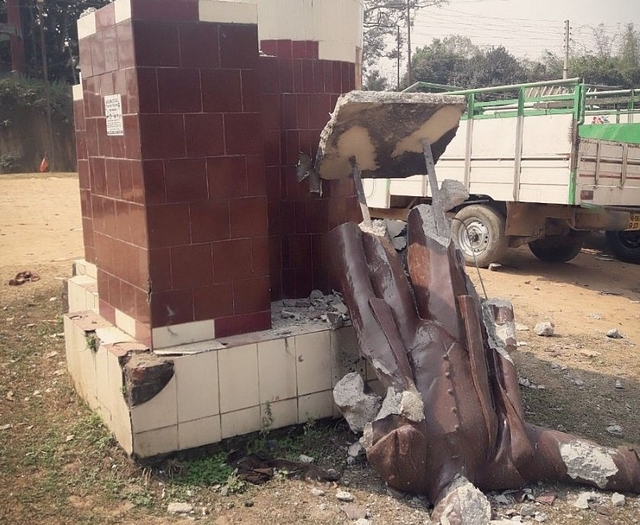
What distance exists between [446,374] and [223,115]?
1.77 meters

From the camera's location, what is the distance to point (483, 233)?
8844 millimetres

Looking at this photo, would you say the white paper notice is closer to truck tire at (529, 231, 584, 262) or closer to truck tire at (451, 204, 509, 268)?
truck tire at (451, 204, 509, 268)

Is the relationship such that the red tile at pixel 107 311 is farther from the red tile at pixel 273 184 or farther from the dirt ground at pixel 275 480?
the red tile at pixel 273 184

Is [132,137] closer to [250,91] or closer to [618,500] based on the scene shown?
[250,91]

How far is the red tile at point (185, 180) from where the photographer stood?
11.3ft

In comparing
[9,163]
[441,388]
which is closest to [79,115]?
[441,388]

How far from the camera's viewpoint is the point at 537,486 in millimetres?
3311

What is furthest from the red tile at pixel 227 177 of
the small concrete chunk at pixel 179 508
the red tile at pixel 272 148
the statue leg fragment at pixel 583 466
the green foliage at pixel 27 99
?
the green foliage at pixel 27 99

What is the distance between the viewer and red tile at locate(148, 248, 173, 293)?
3.46 metres

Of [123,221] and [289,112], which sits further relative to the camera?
[289,112]

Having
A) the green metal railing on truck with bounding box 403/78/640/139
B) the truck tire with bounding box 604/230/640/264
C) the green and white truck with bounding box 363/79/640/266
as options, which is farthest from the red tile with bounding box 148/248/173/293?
the truck tire with bounding box 604/230/640/264

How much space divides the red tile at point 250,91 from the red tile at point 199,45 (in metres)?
0.17

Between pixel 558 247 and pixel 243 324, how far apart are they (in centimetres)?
688

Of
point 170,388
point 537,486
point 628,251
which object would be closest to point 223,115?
point 170,388
